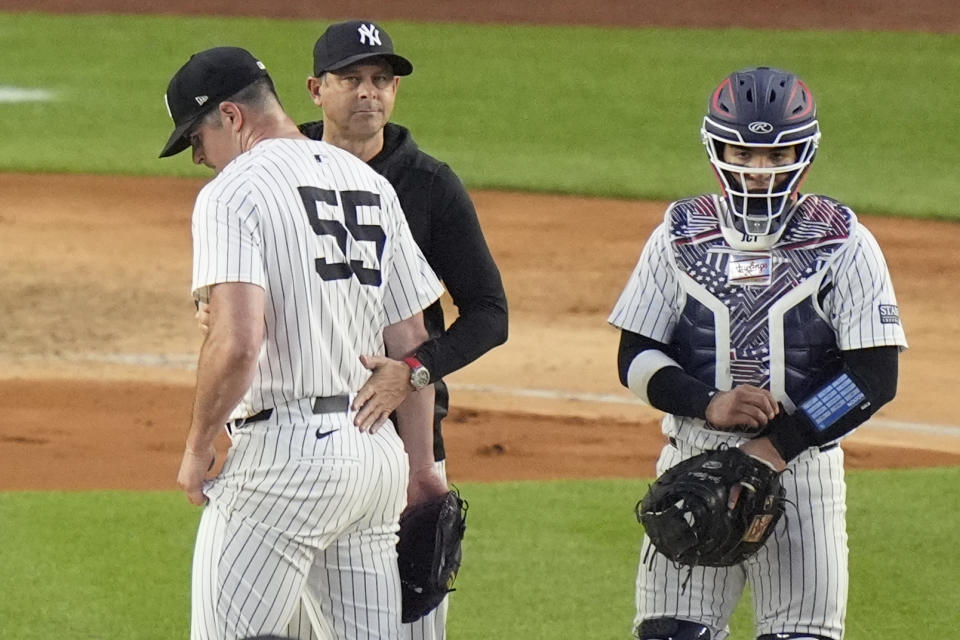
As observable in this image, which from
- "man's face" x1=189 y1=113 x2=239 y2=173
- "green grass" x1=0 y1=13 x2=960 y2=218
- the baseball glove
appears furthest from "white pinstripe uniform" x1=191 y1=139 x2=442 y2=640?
"green grass" x1=0 y1=13 x2=960 y2=218

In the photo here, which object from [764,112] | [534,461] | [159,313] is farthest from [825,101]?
[764,112]

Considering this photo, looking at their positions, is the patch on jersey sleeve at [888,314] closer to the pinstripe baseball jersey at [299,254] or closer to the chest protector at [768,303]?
the chest protector at [768,303]

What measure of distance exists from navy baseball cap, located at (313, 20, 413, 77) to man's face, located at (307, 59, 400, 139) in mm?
28

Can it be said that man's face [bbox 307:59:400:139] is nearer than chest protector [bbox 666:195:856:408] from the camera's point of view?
No

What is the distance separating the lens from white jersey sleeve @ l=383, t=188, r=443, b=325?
4.06 metres

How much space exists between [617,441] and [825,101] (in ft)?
37.2

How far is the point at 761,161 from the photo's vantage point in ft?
13.3

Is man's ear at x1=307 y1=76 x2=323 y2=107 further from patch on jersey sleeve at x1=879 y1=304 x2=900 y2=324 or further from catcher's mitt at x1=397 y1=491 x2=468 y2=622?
patch on jersey sleeve at x1=879 y1=304 x2=900 y2=324

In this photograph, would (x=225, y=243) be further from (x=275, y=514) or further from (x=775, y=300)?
(x=775, y=300)

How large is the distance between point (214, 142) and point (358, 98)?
2.56ft

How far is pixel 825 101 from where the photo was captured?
61.9 ft

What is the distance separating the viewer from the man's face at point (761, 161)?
13.2ft

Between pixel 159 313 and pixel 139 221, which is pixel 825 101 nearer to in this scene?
pixel 139 221

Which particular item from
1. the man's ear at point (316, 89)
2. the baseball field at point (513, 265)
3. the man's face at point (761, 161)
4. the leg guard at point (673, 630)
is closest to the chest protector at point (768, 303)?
the man's face at point (761, 161)
